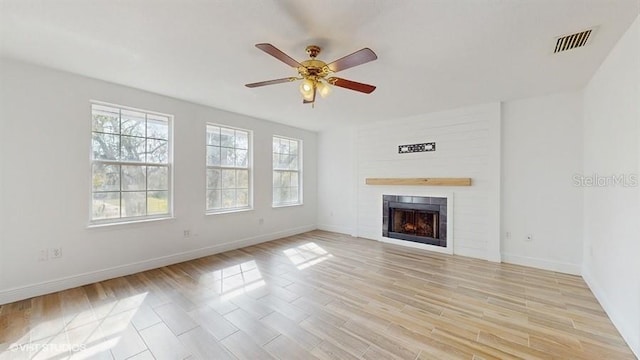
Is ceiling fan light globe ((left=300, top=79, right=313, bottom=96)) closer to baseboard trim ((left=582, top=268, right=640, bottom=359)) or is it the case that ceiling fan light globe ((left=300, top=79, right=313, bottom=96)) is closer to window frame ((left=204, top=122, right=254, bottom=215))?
window frame ((left=204, top=122, right=254, bottom=215))

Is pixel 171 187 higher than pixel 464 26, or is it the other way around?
pixel 464 26

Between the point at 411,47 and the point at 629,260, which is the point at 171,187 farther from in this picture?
the point at 629,260

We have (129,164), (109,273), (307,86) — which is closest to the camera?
(307,86)

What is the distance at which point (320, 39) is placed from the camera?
85.3 inches

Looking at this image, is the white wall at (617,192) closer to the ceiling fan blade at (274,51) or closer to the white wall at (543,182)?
the white wall at (543,182)

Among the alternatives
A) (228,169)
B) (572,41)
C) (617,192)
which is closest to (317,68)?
(572,41)

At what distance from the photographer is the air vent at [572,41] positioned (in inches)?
81.5

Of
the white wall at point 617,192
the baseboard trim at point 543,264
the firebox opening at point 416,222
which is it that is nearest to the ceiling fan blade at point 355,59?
the white wall at point 617,192

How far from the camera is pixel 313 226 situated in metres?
6.33

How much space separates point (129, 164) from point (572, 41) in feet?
16.5

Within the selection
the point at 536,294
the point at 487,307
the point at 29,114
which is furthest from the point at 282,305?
the point at 29,114

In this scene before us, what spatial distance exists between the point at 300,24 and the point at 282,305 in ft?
8.45

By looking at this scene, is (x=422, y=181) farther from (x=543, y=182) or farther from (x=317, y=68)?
(x=317, y=68)

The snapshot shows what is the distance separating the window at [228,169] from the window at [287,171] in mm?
738
